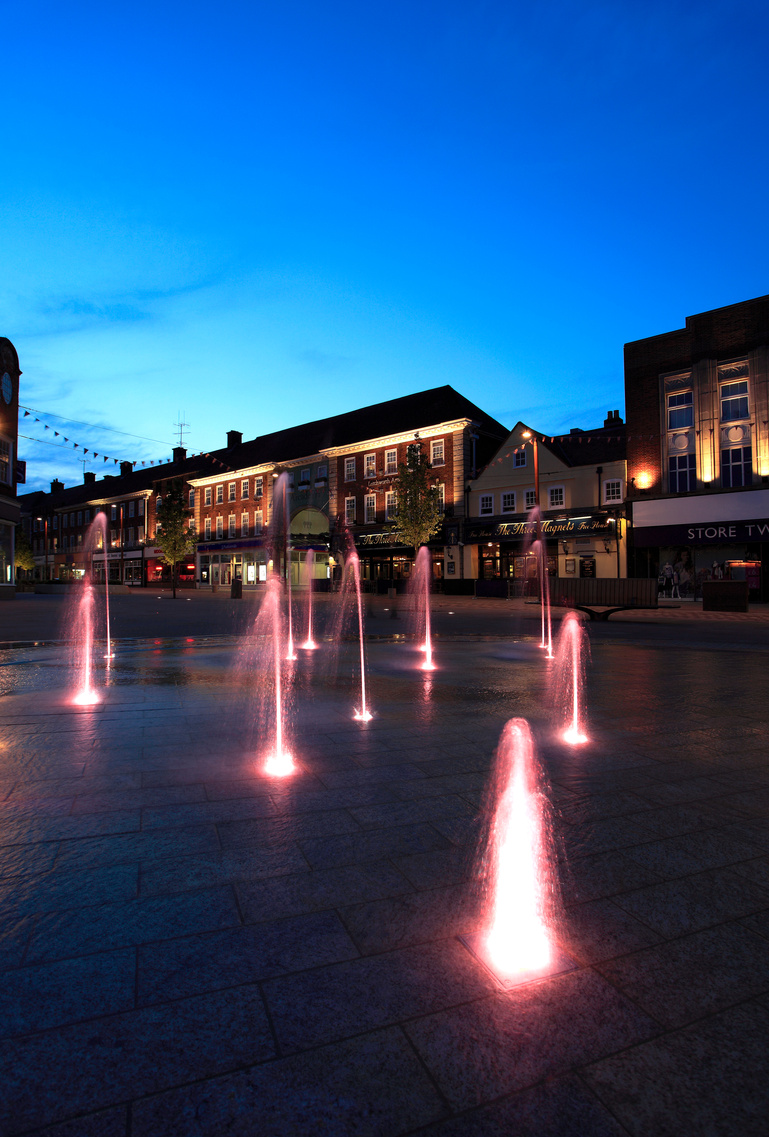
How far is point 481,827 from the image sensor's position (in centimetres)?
342

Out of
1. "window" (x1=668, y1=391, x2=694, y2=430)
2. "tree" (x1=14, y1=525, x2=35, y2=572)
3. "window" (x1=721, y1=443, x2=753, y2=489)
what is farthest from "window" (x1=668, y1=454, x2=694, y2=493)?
"tree" (x1=14, y1=525, x2=35, y2=572)

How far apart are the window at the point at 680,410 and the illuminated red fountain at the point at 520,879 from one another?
29490mm

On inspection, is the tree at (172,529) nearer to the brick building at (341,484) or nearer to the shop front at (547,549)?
the brick building at (341,484)

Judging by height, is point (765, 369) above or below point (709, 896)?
above

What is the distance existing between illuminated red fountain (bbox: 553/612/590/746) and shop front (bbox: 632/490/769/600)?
51.3ft

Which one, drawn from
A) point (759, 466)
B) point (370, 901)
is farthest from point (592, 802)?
point (759, 466)

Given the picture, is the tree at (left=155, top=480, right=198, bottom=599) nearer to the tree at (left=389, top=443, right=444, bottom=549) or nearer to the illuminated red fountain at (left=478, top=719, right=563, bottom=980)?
the tree at (left=389, top=443, right=444, bottom=549)

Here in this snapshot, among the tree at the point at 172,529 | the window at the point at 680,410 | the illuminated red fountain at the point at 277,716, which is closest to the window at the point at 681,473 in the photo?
the window at the point at 680,410

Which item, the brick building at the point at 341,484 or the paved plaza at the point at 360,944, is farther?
the brick building at the point at 341,484

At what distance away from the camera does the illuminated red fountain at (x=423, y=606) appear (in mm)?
11114

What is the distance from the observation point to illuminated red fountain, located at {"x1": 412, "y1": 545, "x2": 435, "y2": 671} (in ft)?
36.5

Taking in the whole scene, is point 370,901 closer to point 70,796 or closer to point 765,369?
point 70,796

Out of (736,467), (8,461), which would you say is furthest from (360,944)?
(8,461)

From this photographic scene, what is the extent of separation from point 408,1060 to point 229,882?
1303mm
